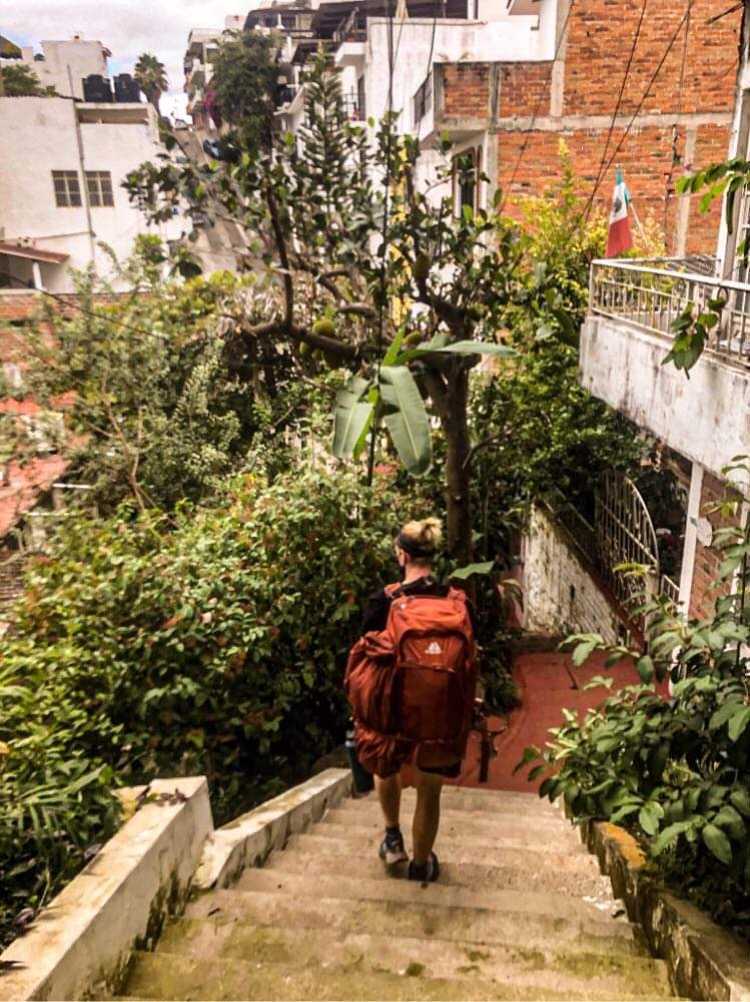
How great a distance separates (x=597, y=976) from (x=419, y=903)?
789mm

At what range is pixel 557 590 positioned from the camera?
9430mm

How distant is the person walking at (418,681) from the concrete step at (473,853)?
34cm

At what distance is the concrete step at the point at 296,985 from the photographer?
2.28 metres

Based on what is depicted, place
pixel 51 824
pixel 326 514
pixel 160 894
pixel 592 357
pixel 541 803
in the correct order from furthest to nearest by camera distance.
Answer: pixel 592 357 < pixel 326 514 < pixel 541 803 < pixel 160 894 < pixel 51 824

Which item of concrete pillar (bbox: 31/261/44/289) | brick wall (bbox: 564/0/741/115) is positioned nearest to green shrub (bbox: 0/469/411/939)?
brick wall (bbox: 564/0/741/115)

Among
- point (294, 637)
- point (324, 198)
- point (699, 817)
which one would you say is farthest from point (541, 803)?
point (324, 198)

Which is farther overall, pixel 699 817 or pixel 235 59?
pixel 235 59

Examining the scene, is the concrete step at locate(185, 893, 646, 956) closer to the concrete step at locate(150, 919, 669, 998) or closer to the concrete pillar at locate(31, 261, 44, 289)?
the concrete step at locate(150, 919, 669, 998)

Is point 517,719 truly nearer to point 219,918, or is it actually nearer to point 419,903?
point 419,903

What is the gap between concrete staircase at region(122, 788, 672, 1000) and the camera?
7.67 ft

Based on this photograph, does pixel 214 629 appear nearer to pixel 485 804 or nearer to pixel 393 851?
pixel 393 851

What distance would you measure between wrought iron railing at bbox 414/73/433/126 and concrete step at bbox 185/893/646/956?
394 inches

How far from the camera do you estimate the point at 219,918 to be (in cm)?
276

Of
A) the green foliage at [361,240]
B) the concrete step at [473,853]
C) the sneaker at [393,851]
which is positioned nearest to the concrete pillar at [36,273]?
the green foliage at [361,240]
